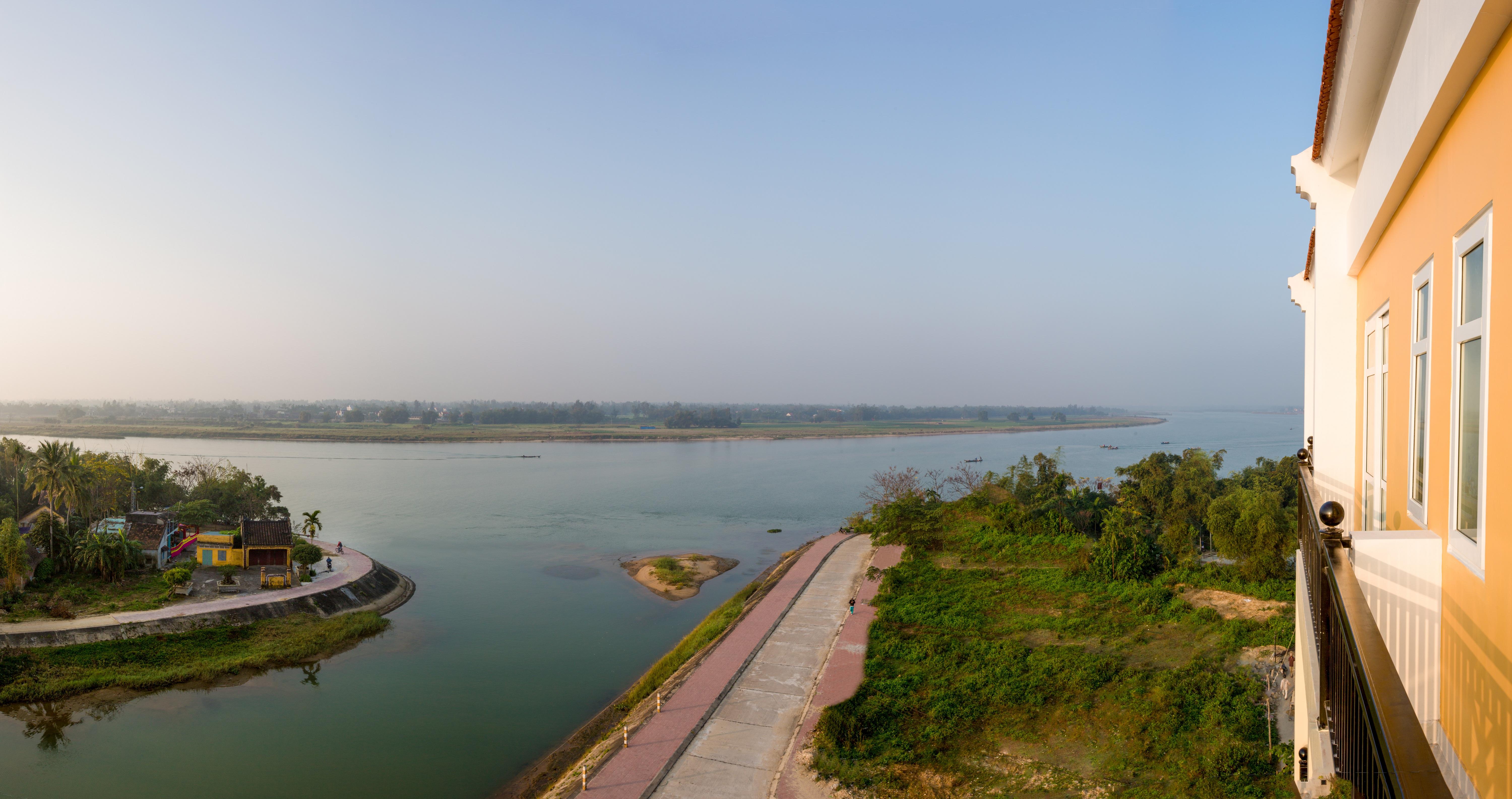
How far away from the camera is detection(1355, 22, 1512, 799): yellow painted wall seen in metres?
1.73

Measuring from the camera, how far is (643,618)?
921 inches

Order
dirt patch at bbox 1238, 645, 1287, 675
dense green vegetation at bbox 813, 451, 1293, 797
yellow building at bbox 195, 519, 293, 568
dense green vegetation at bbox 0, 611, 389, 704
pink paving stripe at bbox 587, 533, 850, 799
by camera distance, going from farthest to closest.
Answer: yellow building at bbox 195, 519, 293, 568
dense green vegetation at bbox 0, 611, 389, 704
dirt patch at bbox 1238, 645, 1287, 675
pink paving stripe at bbox 587, 533, 850, 799
dense green vegetation at bbox 813, 451, 1293, 797

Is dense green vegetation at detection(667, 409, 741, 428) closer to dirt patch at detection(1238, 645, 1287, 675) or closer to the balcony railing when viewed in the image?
dirt patch at detection(1238, 645, 1287, 675)

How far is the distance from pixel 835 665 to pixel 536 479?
5020 cm

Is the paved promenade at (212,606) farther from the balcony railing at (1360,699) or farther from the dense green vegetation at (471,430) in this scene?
the dense green vegetation at (471,430)

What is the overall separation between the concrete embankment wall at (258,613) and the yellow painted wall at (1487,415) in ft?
79.0

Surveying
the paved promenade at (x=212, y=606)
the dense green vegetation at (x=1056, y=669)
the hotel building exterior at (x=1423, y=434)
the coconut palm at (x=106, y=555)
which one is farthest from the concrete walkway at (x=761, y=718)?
the coconut palm at (x=106, y=555)

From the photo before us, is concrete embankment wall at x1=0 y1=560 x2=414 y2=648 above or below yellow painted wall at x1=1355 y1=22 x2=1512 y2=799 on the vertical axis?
below

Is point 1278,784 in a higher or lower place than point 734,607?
higher

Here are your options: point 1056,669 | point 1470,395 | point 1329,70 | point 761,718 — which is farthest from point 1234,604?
point 1470,395

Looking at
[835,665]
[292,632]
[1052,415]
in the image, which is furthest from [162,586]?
[1052,415]

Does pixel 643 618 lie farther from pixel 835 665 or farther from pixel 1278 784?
pixel 1278 784

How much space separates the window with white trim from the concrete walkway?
28.1ft

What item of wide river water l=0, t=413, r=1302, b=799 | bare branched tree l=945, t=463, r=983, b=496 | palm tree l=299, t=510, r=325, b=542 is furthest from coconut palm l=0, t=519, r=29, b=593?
bare branched tree l=945, t=463, r=983, b=496
